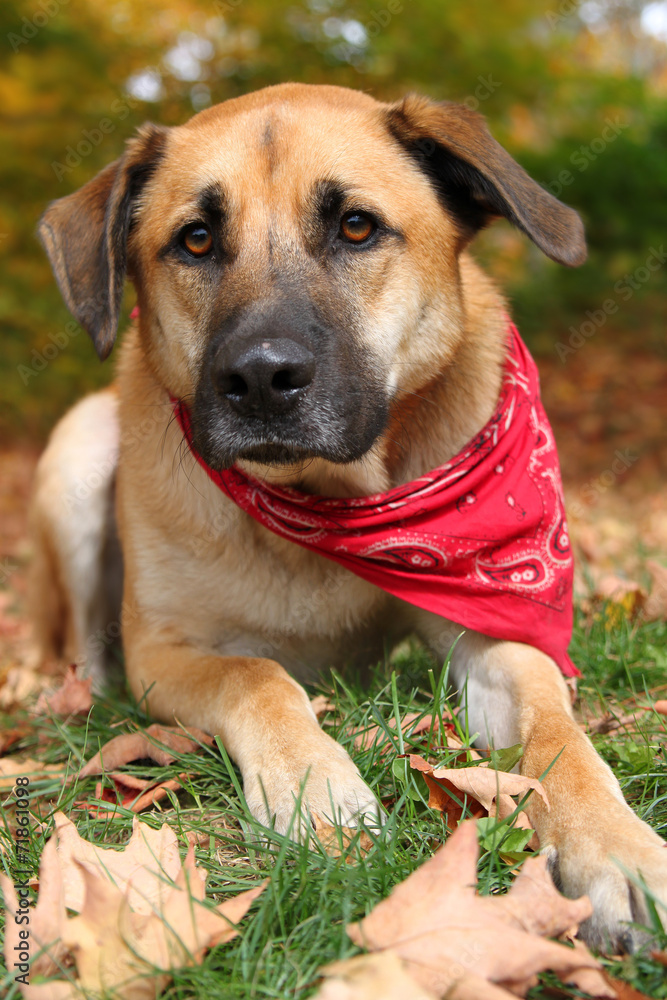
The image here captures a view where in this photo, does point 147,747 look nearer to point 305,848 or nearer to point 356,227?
point 305,848

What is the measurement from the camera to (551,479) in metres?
2.88

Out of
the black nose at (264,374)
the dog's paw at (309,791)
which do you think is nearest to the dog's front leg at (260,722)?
the dog's paw at (309,791)

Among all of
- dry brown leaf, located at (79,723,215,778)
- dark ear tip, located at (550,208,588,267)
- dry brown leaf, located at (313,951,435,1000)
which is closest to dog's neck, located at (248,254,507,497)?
dark ear tip, located at (550,208,588,267)

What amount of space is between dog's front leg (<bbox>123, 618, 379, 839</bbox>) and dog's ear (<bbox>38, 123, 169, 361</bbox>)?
0.99 metres

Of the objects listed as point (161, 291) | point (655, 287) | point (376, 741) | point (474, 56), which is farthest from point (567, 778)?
point (655, 287)

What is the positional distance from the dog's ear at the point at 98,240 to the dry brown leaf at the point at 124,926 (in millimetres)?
1576

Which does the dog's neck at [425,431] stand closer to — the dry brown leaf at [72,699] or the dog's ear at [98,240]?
the dog's ear at [98,240]

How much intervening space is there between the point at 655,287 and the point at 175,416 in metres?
10.3

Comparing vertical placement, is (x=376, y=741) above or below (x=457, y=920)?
below

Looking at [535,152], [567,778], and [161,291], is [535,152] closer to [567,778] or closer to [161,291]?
[161,291]

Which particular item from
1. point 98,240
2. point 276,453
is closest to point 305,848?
point 276,453

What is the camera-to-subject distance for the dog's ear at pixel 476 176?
251 centimetres

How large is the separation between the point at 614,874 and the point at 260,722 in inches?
35.6

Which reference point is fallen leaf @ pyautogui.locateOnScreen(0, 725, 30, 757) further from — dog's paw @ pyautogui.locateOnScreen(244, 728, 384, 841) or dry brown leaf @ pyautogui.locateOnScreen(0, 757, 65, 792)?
dog's paw @ pyautogui.locateOnScreen(244, 728, 384, 841)
